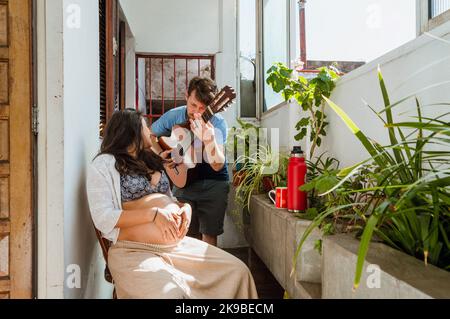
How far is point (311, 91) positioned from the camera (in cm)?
215

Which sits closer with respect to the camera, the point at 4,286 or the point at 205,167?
the point at 4,286

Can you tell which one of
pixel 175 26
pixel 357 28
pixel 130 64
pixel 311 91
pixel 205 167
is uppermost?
pixel 175 26

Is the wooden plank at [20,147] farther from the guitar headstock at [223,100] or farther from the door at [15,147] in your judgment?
the guitar headstock at [223,100]

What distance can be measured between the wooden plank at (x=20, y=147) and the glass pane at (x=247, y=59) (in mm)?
2836

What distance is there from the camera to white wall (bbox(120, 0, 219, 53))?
4.31 m

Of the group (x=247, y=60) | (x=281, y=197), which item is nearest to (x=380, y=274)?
(x=281, y=197)

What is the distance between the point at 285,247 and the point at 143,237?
0.75 metres

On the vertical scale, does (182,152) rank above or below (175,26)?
below

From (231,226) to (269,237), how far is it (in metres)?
1.37

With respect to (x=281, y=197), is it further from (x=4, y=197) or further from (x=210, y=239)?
(x=4, y=197)

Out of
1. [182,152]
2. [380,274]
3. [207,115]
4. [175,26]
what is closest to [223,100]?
[207,115]

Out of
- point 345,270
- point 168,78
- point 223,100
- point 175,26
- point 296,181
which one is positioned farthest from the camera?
point 168,78

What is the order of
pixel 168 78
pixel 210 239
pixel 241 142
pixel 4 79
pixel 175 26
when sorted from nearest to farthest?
pixel 4 79 → pixel 210 239 → pixel 241 142 → pixel 175 26 → pixel 168 78

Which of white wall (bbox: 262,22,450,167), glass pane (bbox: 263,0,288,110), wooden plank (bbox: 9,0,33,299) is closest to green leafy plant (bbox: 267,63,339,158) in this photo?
white wall (bbox: 262,22,450,167)
